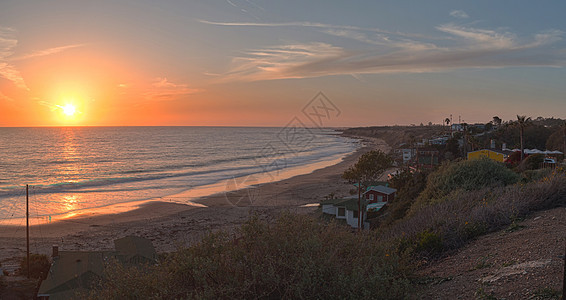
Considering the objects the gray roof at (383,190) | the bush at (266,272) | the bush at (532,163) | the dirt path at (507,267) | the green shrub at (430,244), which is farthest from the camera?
the gray roof at (383,190)

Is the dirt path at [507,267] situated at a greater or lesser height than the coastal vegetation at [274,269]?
lesser

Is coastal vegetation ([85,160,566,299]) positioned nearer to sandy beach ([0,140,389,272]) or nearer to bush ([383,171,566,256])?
bush ([383,171,566,256])

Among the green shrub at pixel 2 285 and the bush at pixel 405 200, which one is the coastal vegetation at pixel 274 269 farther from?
the green shrub at pixel 2 285

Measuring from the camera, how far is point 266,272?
181 inches

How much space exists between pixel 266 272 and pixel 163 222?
976 inches

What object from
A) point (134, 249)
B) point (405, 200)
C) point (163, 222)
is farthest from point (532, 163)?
point (163, 222)

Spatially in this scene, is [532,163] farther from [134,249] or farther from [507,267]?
[134,249]

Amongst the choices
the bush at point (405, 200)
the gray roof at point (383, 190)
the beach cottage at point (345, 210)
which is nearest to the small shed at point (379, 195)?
the gray roof at point (383, 190)

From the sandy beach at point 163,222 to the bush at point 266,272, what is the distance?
11019 millimetres

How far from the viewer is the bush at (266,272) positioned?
435 centimetres

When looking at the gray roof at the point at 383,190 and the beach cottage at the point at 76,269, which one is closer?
the beach cottage at the point at 76,269

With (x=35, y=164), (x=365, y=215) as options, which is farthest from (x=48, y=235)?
(x=35, y=164)

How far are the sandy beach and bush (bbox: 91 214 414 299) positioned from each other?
1102cm

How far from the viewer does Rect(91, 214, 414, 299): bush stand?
4.35 m
